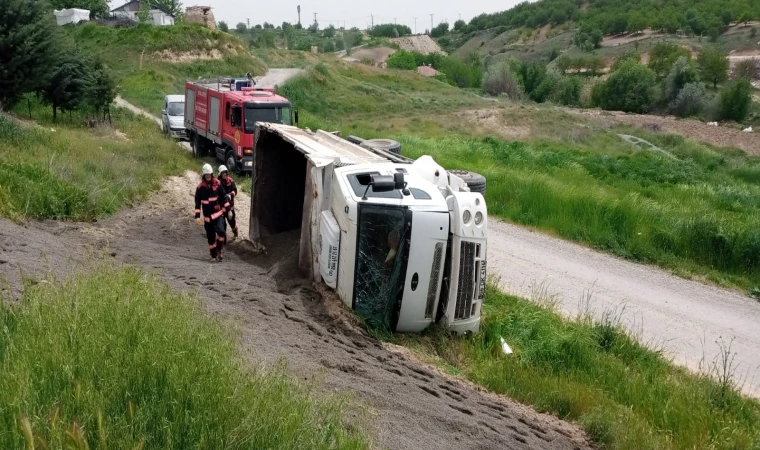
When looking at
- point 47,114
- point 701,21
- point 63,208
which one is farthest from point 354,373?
point 701,21

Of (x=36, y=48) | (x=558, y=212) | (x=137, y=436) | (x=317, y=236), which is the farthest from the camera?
(x=36, y=48)

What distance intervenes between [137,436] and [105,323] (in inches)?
53.6

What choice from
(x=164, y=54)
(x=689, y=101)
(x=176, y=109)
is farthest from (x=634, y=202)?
(x=689, y=101)

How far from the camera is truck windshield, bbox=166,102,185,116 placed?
2689 cm

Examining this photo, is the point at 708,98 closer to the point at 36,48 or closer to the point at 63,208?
the point at 36,48

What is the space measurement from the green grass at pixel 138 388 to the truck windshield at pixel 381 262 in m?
3.16

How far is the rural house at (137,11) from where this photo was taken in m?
79.7

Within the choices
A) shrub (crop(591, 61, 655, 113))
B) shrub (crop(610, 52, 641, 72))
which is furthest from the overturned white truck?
shrub (crop(610, 52, 641, 72))

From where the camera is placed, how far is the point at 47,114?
25656mm

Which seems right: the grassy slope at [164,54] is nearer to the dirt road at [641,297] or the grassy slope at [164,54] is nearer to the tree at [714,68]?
the dirt road at [641,297]

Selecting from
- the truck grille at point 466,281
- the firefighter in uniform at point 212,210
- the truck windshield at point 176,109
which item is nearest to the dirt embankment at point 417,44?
the truck windshield at point 176,109

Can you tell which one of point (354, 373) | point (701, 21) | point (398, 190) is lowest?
point (354, 373)

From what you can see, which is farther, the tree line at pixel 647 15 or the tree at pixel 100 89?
the tree line at pixel 647 15

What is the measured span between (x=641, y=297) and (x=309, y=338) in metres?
7.68
